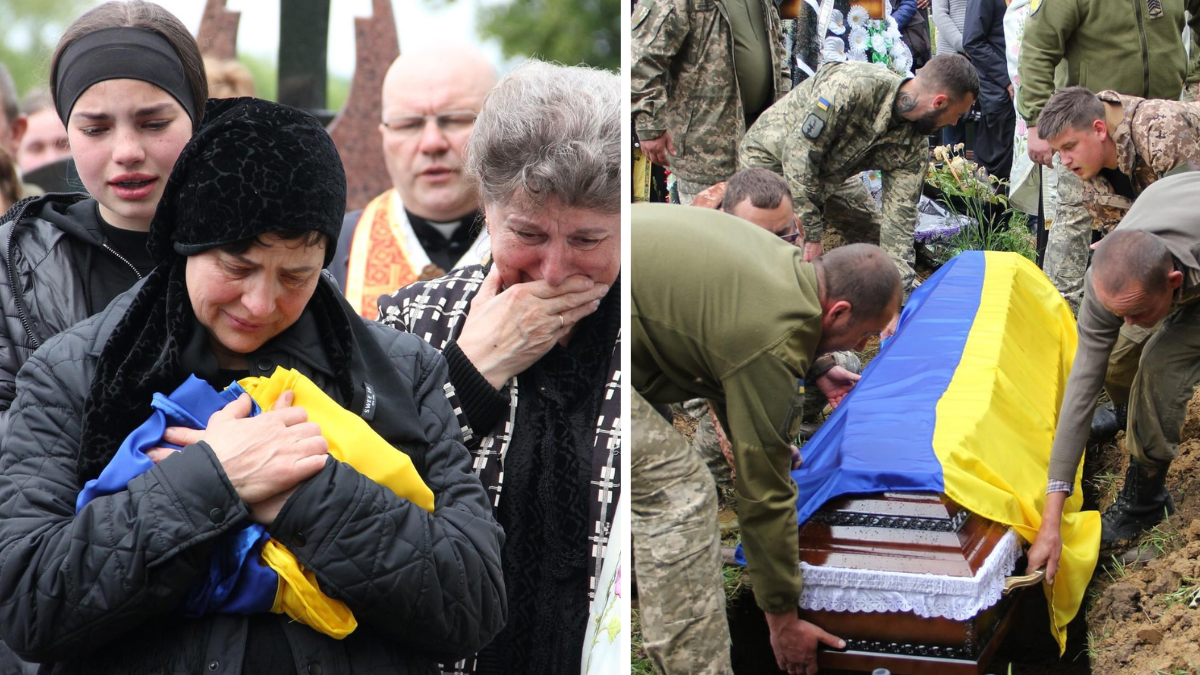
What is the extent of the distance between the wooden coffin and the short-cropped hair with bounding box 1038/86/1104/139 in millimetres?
2310

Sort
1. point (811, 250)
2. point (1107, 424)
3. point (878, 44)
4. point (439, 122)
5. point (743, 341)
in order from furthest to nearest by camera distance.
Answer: point (878, 44), point (811, 250), point (1107, 424), point (743, 341), point (439, 122)

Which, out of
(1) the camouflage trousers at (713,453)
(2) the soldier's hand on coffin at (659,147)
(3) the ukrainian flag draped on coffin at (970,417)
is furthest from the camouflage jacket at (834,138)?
(1) the camouflage trousers at (713,453)

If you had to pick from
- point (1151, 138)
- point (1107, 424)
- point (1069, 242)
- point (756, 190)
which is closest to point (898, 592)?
point (756, 190)

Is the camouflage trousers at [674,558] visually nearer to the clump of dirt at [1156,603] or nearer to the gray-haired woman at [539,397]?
the gray-haired woman at [539,397]

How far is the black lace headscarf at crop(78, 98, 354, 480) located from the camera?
56.8 inches

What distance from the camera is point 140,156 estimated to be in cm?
184

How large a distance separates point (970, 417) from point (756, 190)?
1263mm

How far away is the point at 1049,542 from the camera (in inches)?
136

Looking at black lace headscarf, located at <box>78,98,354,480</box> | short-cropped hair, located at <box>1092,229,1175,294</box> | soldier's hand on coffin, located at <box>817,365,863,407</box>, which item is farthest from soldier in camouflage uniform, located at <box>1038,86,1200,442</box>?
black lace headscarf, located at <box>78,98,354,480</box>

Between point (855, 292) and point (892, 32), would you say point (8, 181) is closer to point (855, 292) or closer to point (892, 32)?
point (855, 292)

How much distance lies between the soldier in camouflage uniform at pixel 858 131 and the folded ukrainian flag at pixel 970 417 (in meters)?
0.84

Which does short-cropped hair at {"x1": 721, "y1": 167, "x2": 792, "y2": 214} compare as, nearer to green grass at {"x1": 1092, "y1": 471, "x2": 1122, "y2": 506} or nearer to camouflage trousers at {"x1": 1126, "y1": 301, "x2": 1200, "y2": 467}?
camouflage trousers at {"x1": 1126, "y1": 301, "x2": 1200, "y2": 467}

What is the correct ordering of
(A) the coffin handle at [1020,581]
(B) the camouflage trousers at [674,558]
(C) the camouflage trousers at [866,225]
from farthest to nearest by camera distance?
(C) the camouflage trousers at [866,225] < (A) the coffin handle at [1020,581] < (B) the camouflage trousers at [674,558]

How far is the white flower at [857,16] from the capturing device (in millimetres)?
6996
